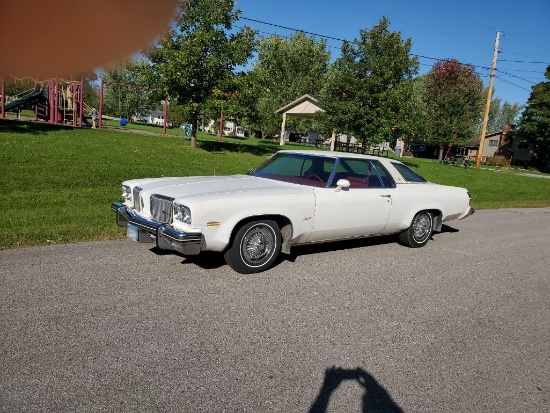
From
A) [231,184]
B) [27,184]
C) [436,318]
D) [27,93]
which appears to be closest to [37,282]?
[231,184]

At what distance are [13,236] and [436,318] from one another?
515 centimetres

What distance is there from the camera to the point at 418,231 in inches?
267

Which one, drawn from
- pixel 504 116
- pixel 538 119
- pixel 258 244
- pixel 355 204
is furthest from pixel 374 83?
pixel 504 116

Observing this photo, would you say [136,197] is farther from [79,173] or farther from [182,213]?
[79,173]

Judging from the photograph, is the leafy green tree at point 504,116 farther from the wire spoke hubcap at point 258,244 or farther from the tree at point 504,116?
the wire spoke hubcap at point 258,244

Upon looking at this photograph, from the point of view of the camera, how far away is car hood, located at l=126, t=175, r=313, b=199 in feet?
15.4

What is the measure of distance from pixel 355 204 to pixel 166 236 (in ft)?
8.44

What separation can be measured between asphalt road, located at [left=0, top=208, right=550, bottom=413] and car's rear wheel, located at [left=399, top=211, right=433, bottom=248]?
3.64 ft

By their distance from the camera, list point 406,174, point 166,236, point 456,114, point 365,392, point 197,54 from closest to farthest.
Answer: point 365,392 < point 166,236 < point 406,174 < point 197,54 < point 456,114

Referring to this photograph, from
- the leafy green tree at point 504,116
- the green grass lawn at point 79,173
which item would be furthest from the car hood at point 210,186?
the leafy green tree at point 504,116

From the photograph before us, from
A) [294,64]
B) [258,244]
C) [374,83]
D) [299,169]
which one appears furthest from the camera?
[294,64]

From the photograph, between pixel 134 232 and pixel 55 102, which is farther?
pixel 55 102

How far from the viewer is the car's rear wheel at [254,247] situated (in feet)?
15.3

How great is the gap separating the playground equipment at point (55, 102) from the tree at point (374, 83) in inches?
519
